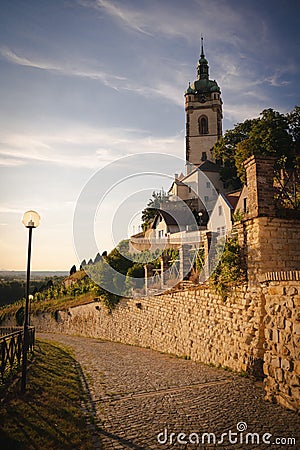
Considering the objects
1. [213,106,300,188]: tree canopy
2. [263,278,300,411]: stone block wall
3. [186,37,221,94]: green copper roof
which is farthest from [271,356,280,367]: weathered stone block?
[186,37,221,94]: green copper roof

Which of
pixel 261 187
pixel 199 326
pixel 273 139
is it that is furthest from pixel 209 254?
pixel 273 139

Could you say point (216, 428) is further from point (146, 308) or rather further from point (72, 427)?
point (146, 308)

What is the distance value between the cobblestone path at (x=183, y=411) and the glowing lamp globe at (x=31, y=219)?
3591 millimetres

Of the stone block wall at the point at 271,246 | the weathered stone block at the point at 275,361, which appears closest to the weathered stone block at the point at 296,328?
the weathered stone block at the point at 275,361

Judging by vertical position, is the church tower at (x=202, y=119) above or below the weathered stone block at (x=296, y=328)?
above

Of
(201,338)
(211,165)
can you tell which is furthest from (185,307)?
(211,165)

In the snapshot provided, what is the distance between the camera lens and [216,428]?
15.3 ft

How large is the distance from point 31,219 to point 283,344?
533 cm

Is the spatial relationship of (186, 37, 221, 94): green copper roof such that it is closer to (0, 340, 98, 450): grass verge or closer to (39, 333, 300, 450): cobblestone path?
A: (39, 333, 300, 450): cobblestone path

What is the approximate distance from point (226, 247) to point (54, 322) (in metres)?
22.2

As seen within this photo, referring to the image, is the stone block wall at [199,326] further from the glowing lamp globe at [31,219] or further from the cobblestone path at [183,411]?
the glowing lamp globe at [31,219]

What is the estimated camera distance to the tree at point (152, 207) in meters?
38.9

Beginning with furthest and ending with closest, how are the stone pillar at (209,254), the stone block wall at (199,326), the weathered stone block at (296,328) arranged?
1. the stone pillar at (209,254)
2. the stone block wall at (199,326)
3. the weathered stone block at (296,328)

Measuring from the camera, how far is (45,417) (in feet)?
16.1
